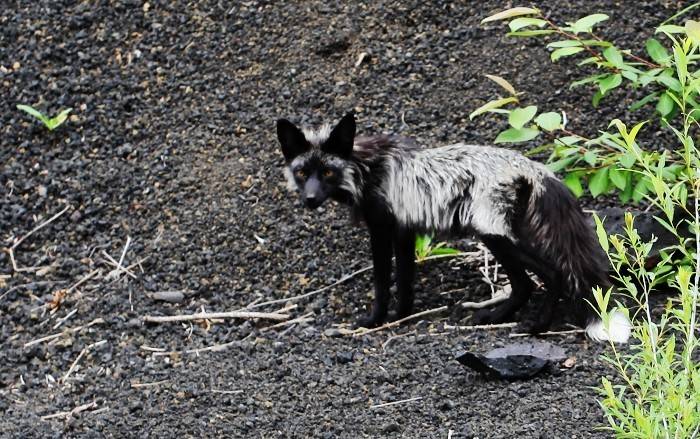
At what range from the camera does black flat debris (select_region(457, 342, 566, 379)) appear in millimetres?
5613

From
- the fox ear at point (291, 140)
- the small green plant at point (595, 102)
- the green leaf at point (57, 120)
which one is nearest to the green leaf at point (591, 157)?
the small green plant at point (595, 102)

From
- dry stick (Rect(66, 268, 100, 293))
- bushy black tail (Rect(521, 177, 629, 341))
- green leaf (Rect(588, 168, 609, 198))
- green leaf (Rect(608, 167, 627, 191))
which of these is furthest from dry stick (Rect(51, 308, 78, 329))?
green leaf (Rect(608, 167, 627, 191))

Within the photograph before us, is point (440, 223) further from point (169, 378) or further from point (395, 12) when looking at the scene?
point (395, 12)

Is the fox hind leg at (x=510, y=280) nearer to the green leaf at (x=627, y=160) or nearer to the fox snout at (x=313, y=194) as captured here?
the green leaf at (x=627, y=160)

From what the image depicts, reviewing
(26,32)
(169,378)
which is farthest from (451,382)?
(26,32)

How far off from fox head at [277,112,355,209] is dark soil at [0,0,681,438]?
2.53ft

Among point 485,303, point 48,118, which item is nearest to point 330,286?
point 485,303

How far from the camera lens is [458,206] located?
22.1 ft

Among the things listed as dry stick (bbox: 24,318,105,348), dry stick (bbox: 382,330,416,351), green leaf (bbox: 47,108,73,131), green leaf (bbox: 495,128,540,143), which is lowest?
dry stick (bbox: 24,318,105,348)

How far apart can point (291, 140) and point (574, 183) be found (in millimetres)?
1734

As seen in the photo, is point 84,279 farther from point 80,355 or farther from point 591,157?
point 591,157

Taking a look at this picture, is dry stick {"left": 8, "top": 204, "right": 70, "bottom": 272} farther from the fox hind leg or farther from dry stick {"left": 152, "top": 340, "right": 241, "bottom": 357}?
the fox hind leg

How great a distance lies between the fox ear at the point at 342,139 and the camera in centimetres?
670

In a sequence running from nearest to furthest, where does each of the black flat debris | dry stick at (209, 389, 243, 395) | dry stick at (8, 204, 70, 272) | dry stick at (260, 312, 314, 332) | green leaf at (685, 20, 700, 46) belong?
1. green leaf at (685, 20, 700, 46)
2. the black flat debris
3. dry stick at (209, 389, 243, 395)
4. dry stick at (260, 312, 314, 332)
5. dry stick at (8, 204, 70, 272)
